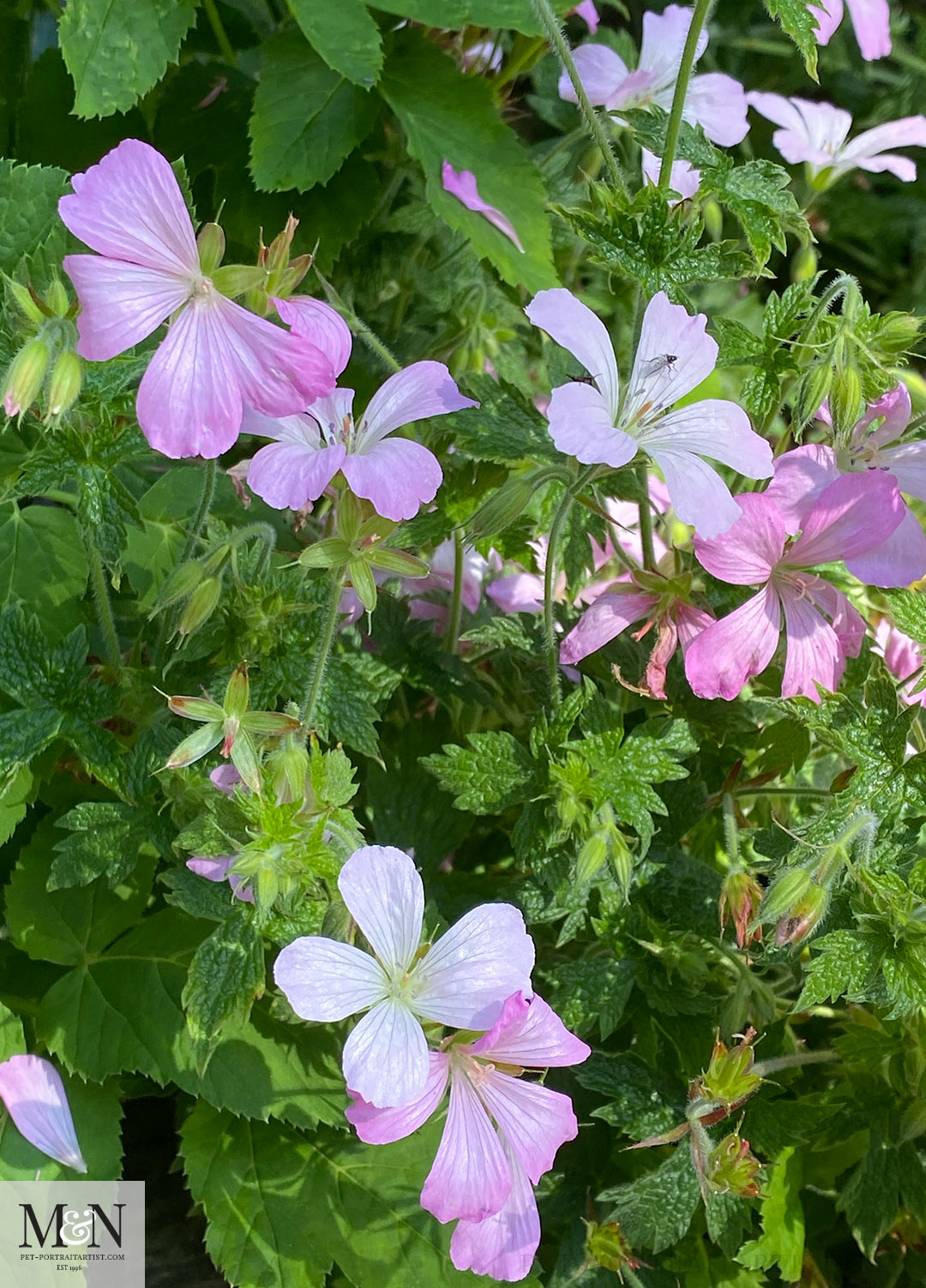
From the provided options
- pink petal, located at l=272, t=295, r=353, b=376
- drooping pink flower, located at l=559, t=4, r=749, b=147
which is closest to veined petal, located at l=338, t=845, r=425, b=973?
pink petal, located at l=272, t=295, r=353, b=376

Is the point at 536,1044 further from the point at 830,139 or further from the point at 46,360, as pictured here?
the point at 830,139

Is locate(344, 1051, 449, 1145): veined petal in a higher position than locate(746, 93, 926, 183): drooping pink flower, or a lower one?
lower

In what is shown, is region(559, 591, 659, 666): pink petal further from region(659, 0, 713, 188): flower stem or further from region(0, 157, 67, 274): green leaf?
region(0, 157, 67, 274): green leaf

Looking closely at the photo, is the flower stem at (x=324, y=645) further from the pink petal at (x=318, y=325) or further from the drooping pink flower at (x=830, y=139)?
the drooping pink flower at (x=830, y=139)

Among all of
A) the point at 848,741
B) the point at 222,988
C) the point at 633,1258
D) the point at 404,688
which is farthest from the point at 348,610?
the point at 633,1258

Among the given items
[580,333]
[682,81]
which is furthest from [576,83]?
[580,333]

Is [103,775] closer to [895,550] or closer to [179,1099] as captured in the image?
[179,1099]
